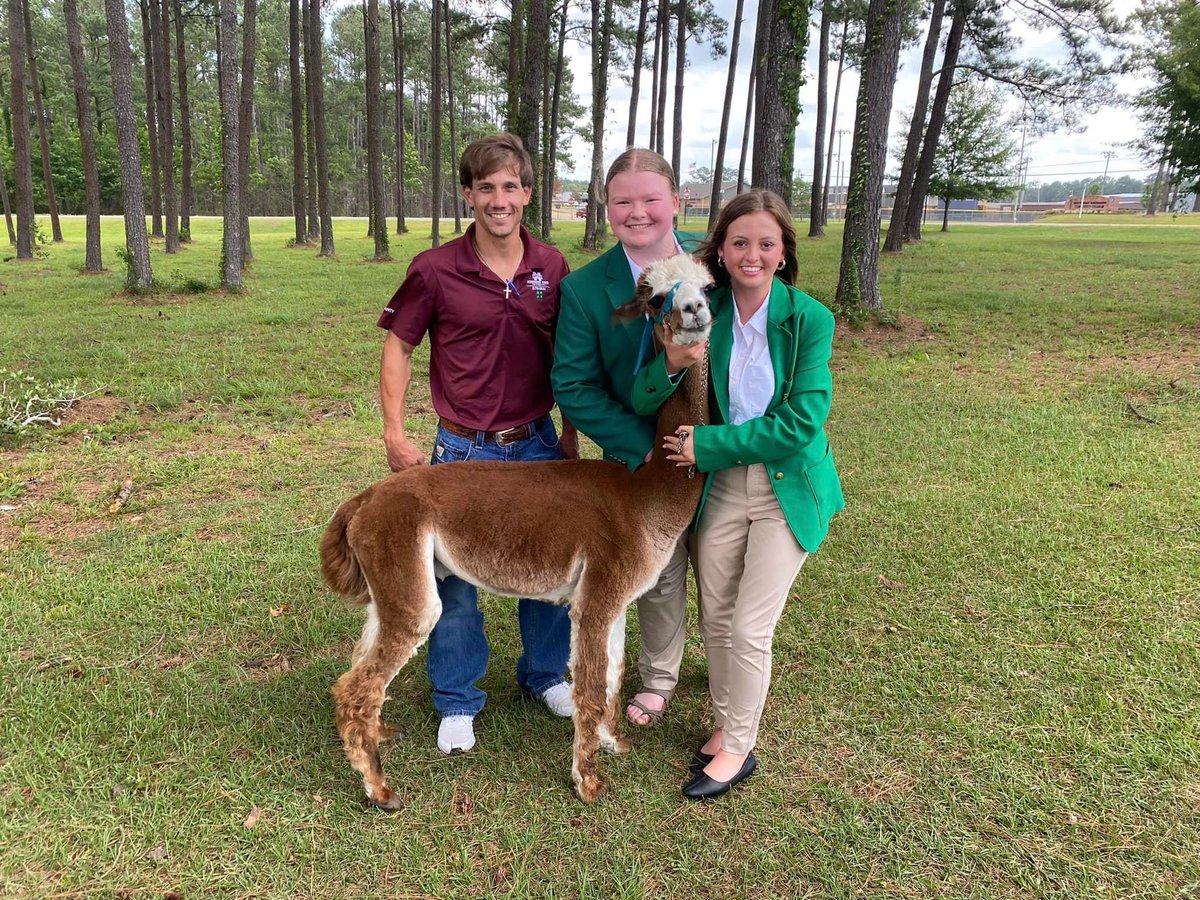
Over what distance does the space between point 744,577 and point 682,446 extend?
2.16 feet

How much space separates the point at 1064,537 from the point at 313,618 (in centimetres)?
506

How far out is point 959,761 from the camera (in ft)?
10.5

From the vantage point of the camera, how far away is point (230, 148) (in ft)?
48.6

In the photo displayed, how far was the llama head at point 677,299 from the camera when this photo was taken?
248 cm

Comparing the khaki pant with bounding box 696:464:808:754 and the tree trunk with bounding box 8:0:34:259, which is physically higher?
the tree trunk with bounding box 8:0:34:259

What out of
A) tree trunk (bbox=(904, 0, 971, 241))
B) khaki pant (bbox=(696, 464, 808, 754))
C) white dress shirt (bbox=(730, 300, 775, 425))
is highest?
tree trunk (bbox=(904, 0, 971, 241))

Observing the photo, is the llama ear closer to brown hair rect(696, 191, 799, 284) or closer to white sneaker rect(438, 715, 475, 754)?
brown hair rect(696, 191, 799, 284)

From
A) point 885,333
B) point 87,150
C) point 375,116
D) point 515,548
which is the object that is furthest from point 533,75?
point 515,548

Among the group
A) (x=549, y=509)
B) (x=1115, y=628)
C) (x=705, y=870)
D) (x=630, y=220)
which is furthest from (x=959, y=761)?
(x=630, y=220)

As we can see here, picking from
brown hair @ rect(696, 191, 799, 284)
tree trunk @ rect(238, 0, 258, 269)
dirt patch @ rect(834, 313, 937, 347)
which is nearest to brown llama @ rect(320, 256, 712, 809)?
brown hair @ rect(696, 191, 799, 284)

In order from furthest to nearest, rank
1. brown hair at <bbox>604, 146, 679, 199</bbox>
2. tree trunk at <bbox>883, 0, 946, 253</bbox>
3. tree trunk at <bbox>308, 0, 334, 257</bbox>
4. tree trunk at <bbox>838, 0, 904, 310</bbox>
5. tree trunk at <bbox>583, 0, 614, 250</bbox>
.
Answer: tree trunk at <bbox>583, 0, 614, 250</bbox>
tree trunk at <bbox>308, 0, 334, 257</bbox>
tree trunk at <bbox>883, 0, 946, 253</bbox>
tree trunk at <bbox>838, 0, 904, 310</bbox>
brown hair at <bbox>604, 146, 679, 199</bbox>

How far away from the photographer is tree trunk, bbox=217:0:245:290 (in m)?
14.3

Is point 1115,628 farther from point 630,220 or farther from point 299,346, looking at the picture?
point 299,346

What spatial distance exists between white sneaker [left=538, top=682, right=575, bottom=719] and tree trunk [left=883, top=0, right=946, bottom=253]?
21322 mm
